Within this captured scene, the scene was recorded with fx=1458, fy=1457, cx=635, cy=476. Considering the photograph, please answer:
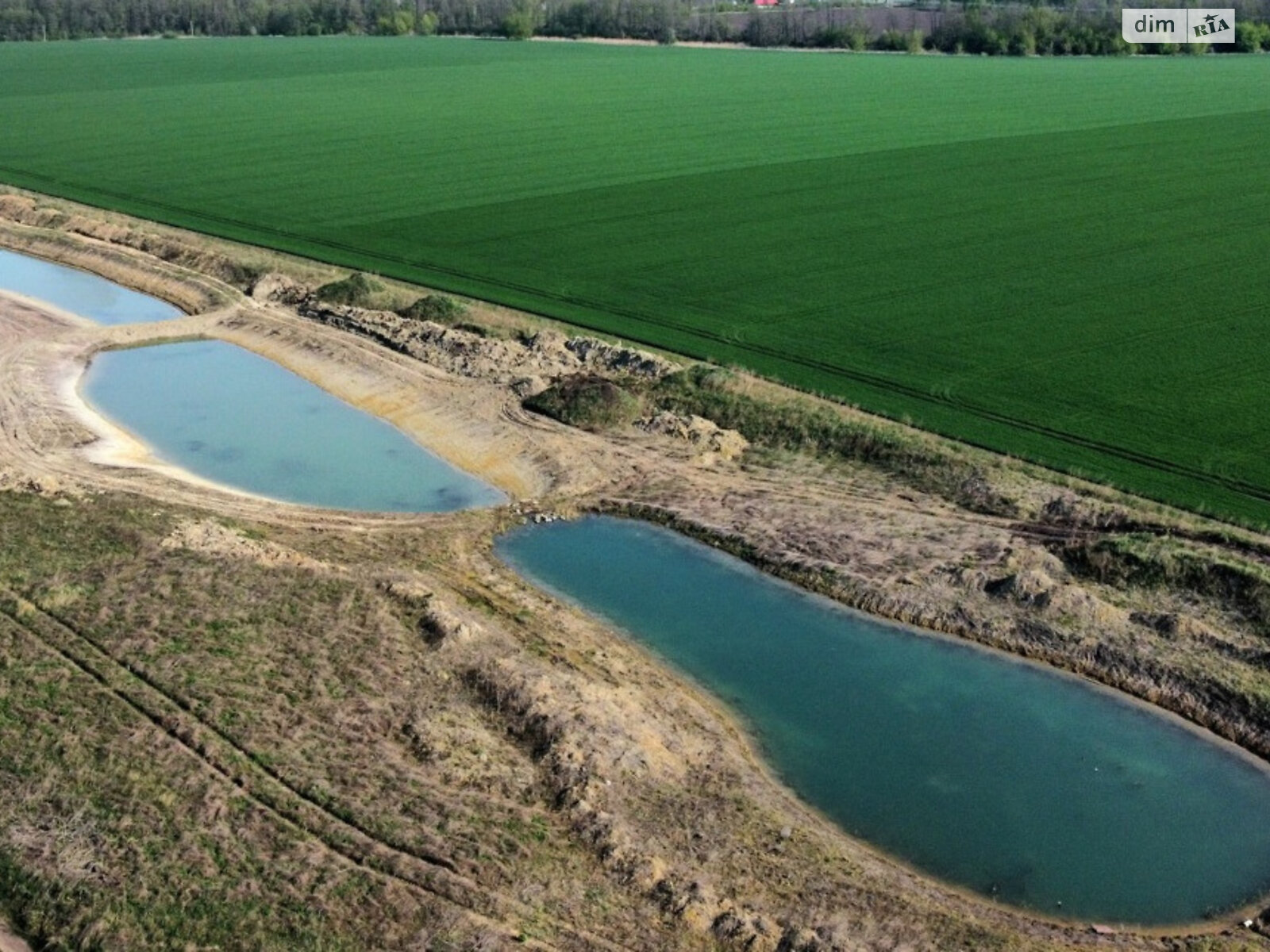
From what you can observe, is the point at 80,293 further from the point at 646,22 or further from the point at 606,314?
the point at 646,22

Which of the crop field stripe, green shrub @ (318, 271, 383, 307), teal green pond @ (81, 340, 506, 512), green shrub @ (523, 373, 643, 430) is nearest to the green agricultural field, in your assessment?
the crop field stripe

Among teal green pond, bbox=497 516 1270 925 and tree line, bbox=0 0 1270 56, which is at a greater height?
tree line, bbox=0 0 1270 56

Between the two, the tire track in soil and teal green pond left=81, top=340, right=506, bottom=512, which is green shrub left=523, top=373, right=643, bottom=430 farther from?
the tire track in soil

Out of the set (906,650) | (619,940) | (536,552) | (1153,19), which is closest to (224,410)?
(536,552)

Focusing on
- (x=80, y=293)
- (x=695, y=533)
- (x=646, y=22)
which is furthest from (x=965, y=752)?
(x=646, y=22)

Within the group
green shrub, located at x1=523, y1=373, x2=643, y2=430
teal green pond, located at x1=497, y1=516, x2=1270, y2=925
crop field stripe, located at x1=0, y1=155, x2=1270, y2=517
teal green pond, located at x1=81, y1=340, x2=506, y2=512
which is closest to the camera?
teal green pond, located at x1=497, y1=516, x2=1270, y2=925

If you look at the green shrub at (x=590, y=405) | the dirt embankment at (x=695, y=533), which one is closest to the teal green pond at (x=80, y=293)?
the dirt embankment at (x=695, y=533)
